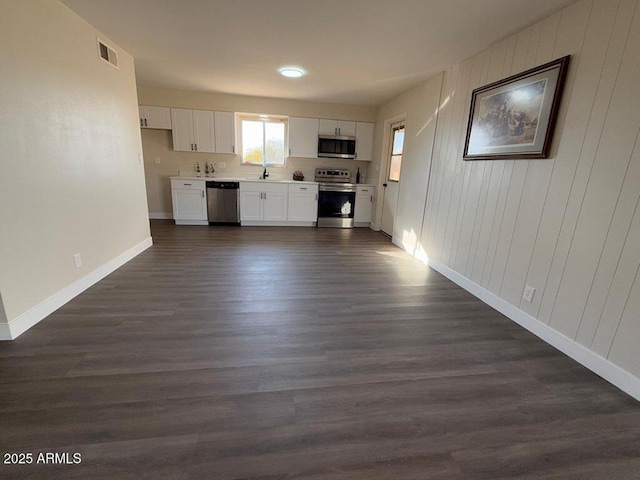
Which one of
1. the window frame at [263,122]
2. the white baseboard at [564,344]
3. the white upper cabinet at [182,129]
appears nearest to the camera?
the white baseboard at [564,344]

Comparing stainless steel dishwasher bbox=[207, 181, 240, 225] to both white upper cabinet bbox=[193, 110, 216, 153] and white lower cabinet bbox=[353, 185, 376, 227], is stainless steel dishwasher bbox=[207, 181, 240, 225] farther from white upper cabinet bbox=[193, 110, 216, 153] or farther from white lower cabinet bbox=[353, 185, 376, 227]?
white lower cabinet bbox=[353, 185, 376, 227]

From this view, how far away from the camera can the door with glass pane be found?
502 cm

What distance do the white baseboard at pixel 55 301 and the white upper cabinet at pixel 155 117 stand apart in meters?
3.06

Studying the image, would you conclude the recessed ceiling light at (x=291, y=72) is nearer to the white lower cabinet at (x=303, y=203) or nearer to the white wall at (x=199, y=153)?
the white wall at (x=199, y=153)

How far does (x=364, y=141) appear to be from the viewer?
5957 millimetres

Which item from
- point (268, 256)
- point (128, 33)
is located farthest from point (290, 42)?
point (268, 256)

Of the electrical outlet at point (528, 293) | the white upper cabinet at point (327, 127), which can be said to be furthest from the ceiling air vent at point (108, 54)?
the electrical outlet at point (528, 293)

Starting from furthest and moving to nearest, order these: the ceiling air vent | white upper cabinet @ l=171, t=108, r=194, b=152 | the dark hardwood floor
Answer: white upper cabinet @ l=171, t=108, r=194, b=152 < the ceiling air vent < the dark hardwood floor

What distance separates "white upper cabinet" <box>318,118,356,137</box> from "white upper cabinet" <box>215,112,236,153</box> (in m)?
1.73

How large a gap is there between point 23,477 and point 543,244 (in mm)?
3196

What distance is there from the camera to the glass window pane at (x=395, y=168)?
16.7 ft

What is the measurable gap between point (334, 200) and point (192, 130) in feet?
9.98

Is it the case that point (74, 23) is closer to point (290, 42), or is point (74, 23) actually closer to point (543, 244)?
point (290, 42)

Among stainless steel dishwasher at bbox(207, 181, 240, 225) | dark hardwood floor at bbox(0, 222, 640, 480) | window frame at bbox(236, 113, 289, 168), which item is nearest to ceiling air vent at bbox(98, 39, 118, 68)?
dark hardwood floor at bbox(0, 222, 640, 480)
